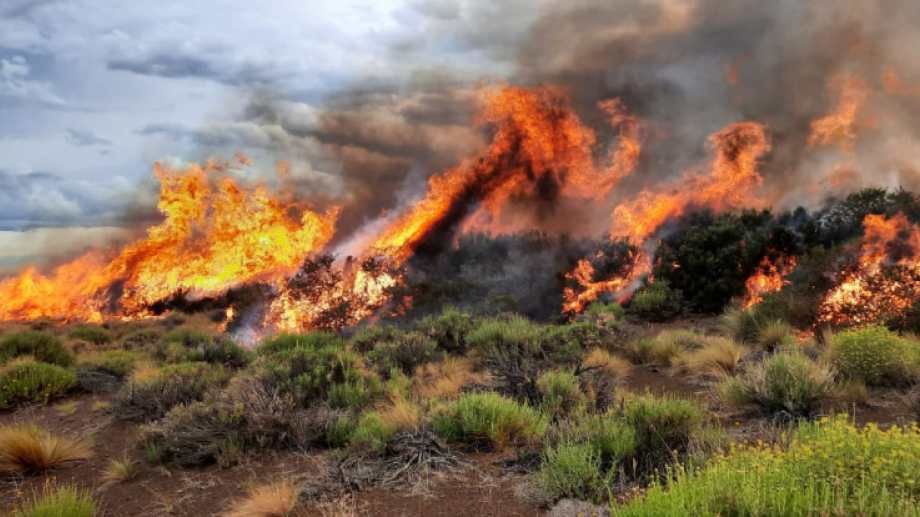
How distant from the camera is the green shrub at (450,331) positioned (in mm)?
15422

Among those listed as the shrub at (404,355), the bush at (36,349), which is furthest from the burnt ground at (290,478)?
the bush at (36,349)

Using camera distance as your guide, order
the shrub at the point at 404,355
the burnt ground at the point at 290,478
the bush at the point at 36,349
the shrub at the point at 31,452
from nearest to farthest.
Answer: the burnt ground at the point at 290,478, the shrub at the point at 31,452, the shrub at the point at 404,355, the bush at the point at 36,349

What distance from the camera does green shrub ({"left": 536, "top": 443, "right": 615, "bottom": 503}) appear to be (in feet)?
17.7

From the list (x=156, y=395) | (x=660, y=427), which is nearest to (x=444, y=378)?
(x=156, y=395)

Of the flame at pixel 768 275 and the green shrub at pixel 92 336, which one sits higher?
the flame at pixel 768 275

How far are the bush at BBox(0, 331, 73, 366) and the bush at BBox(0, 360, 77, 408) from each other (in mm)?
2410

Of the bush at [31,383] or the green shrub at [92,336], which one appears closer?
the bush at [31,383]

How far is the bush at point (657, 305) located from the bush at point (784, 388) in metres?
13.8

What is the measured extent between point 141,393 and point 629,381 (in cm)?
870

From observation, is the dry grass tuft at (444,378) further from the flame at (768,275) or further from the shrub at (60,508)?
the flame at (768,275)

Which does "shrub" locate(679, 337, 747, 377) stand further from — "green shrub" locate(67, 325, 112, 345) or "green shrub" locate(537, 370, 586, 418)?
"green shrub" locate(67, 325, 112, 345)

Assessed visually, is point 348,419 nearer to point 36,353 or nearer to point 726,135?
point 36,353

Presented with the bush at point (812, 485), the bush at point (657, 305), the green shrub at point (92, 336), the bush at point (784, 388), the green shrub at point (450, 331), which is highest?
the bush at point (812, 485)

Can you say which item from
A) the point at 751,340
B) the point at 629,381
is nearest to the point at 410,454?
the point at 629,381
